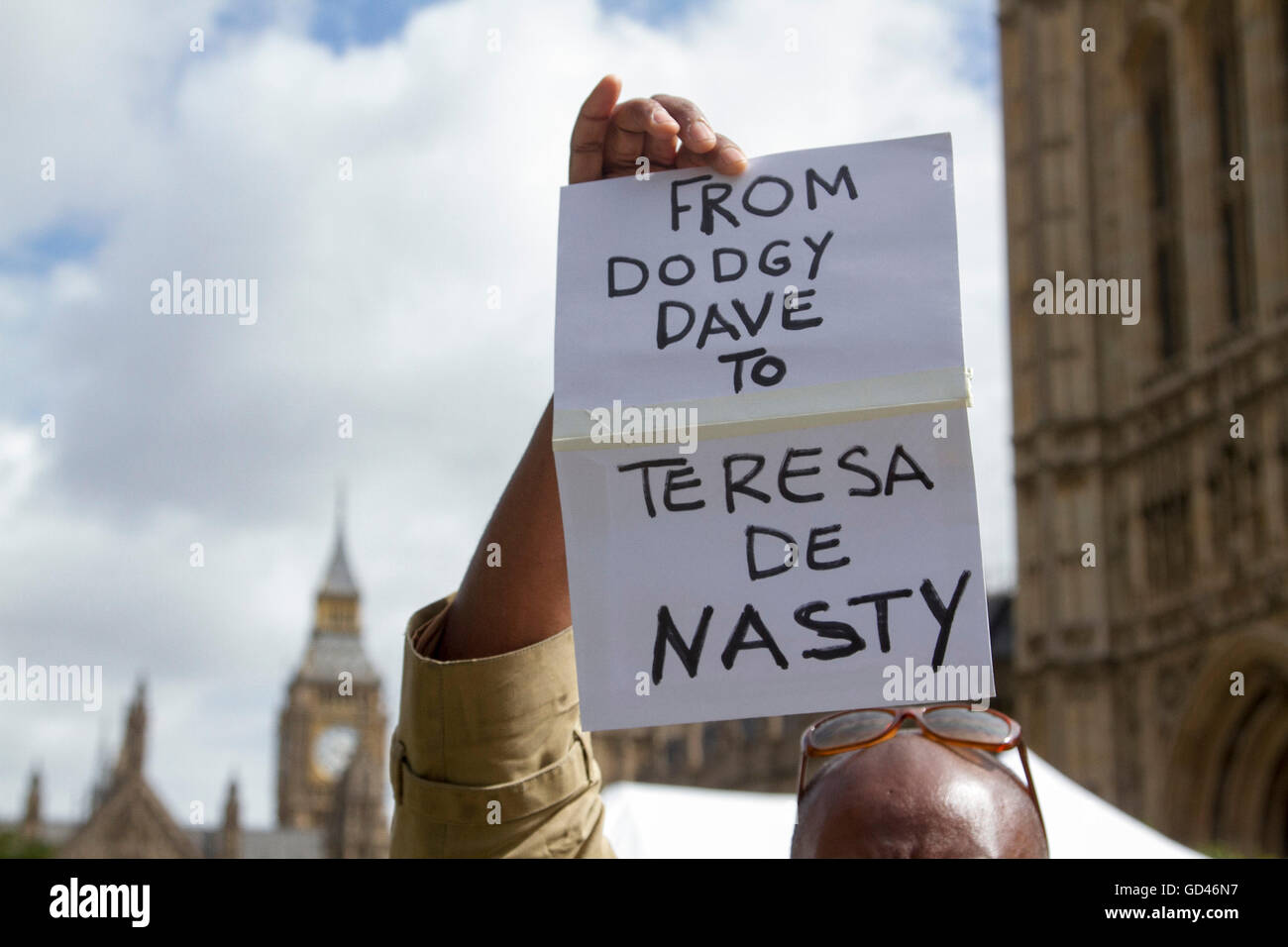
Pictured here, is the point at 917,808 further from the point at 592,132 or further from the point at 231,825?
the point at 231,825

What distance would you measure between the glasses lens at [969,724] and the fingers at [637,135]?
0.80 m

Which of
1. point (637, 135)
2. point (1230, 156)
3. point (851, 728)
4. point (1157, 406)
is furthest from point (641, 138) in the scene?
point (1230, 156)

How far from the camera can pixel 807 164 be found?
1802 mm

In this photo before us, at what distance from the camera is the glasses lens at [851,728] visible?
2113 mm

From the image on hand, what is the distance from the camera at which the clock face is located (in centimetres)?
9462

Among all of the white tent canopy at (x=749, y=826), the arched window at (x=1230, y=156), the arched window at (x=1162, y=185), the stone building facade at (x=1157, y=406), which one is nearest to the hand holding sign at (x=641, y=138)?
the white tent canopy at (x=749, y=826)

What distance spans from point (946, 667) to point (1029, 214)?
23.7m

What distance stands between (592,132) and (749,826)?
16.4 feet

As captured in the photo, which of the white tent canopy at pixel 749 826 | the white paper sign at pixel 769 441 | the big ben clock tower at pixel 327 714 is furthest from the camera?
the big ben clock tower at pixel 327 714

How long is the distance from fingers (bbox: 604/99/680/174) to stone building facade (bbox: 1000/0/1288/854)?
60.8ft

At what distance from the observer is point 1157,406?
2225 cm

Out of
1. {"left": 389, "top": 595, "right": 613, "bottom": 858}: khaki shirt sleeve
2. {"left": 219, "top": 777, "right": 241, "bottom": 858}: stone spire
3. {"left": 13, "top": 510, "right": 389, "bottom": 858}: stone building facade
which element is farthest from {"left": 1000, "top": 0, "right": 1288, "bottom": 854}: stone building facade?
{"left": 219, "top": 777, "right": 241, "bottom": 858}: stone spire

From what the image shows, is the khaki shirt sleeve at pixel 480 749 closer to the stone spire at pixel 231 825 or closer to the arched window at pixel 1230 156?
the arched window at pixel 1230 156

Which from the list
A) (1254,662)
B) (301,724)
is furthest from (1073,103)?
(301,724)
